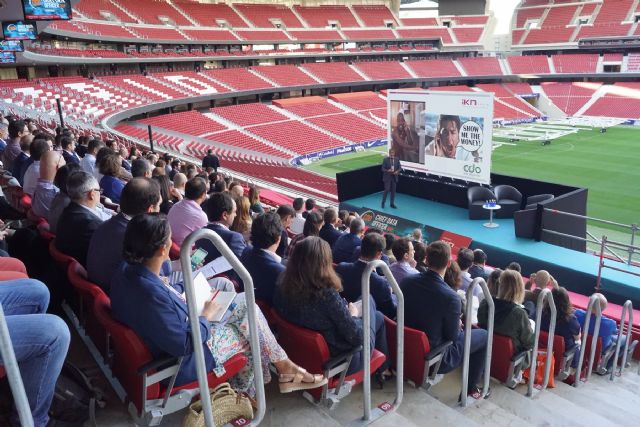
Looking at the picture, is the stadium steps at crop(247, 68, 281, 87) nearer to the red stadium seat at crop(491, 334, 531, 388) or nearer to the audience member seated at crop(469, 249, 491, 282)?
the audience member seated at crop(469, 249, 491, 282)

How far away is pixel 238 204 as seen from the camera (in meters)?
5.79

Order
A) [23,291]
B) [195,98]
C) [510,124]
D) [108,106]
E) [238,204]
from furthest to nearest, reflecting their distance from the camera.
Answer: [510,124] < [195,98] < [108,106] < [238,204] < [23,291]

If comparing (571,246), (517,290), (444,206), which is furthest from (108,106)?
(517,290)

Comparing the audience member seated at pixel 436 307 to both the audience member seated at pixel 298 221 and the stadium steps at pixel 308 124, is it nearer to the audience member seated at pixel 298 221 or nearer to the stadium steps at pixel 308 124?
the audience member seated at pixel 298 221

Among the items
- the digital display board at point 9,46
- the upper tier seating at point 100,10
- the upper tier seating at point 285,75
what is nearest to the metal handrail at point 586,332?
the digital display board at point 9,46

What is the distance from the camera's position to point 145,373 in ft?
9.09

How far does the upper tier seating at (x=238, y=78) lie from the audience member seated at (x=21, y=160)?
3341 centimetres

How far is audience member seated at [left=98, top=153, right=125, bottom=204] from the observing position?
21.3 ft

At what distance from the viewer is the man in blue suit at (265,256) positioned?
3812mm

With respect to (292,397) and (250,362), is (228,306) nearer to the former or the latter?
(250,362)

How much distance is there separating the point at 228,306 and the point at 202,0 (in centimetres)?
5224

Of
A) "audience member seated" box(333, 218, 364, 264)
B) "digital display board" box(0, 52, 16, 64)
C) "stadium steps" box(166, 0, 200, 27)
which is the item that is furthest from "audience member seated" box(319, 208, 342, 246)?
"stadium steps" box(166, 0, 200, 27)

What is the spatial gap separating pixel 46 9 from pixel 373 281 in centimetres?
1092

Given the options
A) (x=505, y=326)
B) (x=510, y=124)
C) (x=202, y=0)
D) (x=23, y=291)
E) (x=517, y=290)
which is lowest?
(x=510, y=124)
